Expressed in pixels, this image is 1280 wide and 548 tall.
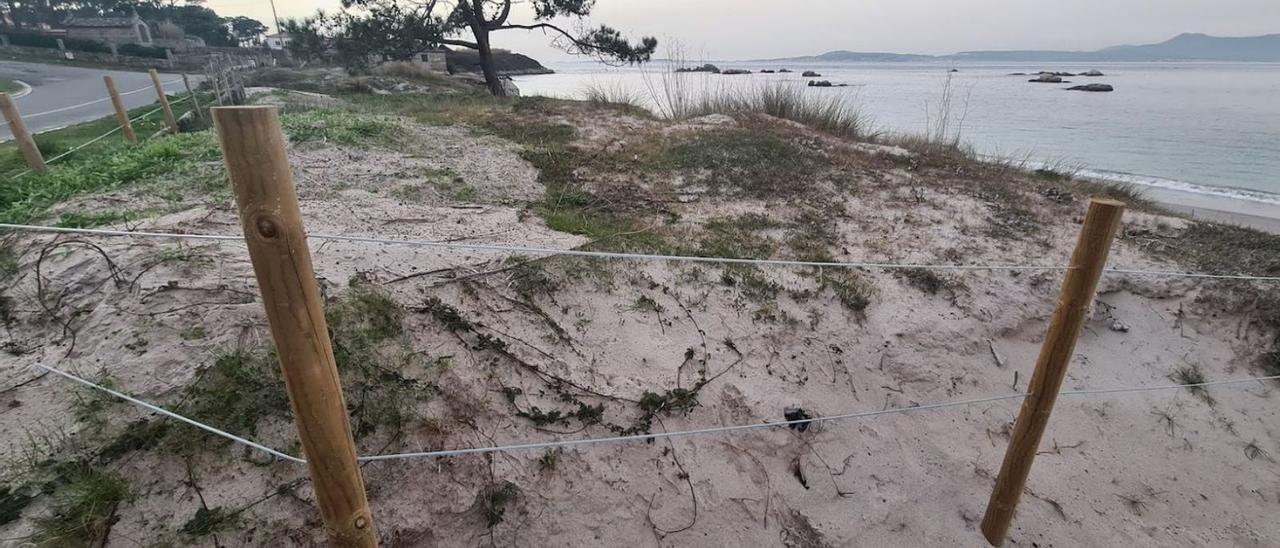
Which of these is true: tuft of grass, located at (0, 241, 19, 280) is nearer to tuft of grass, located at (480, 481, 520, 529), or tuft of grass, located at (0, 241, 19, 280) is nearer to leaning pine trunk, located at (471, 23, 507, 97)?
tuft of grass, located at (480, 481, 520, 529)

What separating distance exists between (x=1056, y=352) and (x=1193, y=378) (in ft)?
8.38

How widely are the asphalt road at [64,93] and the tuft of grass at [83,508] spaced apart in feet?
34.3

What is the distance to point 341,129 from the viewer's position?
624 cm

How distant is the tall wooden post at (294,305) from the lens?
1206 millimetres

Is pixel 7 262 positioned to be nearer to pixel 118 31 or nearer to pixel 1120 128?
pixel 1120 128

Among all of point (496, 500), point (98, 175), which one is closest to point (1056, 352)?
point (496, 500)

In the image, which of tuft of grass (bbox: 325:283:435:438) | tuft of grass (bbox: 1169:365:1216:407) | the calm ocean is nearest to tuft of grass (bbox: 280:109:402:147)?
tuft of grass (bbox: 325:283:435:438)

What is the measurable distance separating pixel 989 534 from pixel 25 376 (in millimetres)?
4420

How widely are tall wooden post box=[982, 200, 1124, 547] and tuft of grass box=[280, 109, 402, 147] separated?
6007 millimetres

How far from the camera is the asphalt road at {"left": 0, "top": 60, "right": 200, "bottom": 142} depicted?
11910mm

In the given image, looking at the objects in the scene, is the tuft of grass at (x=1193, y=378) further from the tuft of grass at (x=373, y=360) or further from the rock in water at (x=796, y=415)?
the tuft of grass at (x=373, y=360)

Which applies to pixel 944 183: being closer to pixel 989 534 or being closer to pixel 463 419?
pixel 989 534

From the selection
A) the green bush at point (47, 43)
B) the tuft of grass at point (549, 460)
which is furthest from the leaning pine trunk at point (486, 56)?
the green bush at point (47, 43)

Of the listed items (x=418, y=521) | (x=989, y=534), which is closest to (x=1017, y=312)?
(x=989, y=534)
